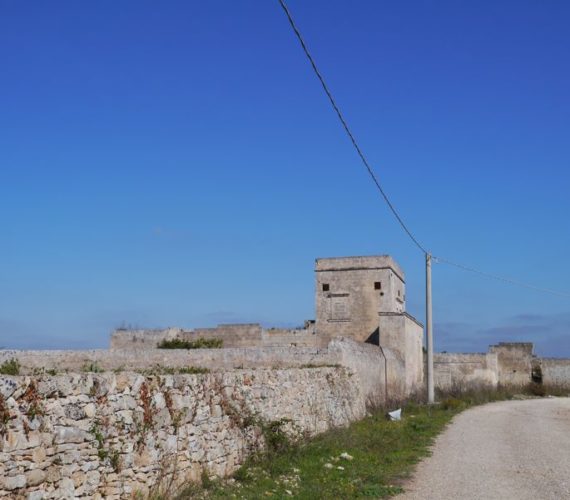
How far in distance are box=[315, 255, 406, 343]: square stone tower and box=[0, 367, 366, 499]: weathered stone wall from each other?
945 inches

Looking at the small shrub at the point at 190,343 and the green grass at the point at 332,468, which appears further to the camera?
the small shrub at the point at 190,343

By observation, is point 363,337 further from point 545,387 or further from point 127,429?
point 127,429

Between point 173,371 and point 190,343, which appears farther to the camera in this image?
point 190,343

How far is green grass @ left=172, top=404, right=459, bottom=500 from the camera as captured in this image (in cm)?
1000

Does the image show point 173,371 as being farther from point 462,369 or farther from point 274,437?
point 462,369

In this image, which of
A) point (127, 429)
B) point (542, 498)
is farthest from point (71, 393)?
point (542, 498)

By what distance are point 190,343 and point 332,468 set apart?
89.2 ft

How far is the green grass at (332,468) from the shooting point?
1000 cm

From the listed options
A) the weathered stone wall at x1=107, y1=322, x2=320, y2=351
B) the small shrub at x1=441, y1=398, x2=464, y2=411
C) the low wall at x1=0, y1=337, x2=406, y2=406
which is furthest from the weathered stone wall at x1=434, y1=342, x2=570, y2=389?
the low wall at x1=0, y1=337, x2=406, y2=406

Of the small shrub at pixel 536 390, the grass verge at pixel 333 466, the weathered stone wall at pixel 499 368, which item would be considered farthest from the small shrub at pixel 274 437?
the small shrub at pixel 536 390

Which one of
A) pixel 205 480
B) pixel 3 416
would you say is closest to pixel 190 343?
pixel 205 480

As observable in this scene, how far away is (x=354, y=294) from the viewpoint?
37.2 meters

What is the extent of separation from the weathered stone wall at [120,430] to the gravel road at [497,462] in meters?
3.10

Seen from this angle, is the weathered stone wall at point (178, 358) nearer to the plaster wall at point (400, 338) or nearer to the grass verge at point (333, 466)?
the grass verge at point (333, 466)
